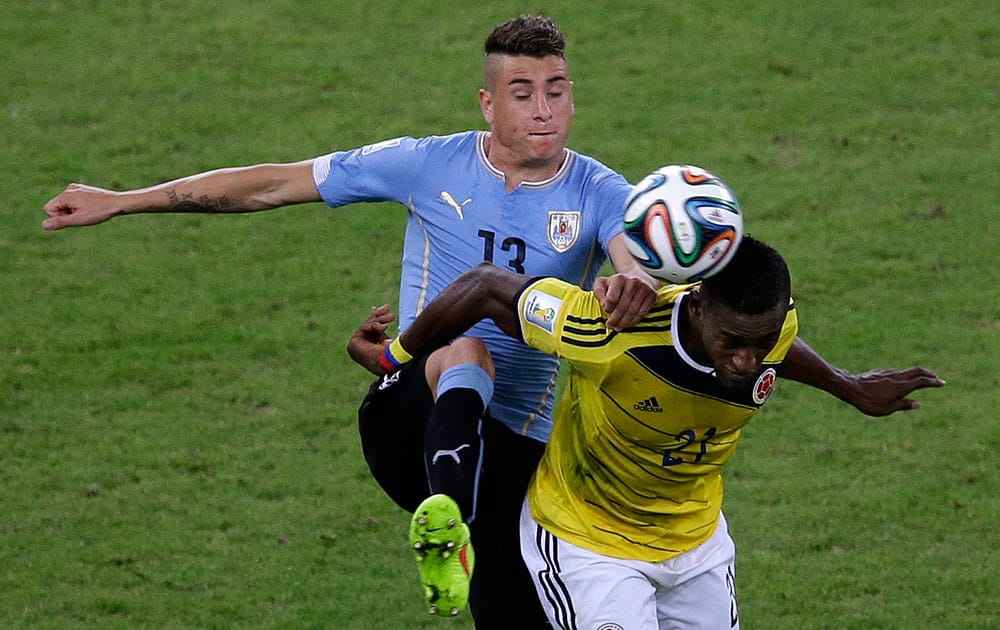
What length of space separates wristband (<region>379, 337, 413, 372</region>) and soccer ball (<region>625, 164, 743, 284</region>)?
1344mm

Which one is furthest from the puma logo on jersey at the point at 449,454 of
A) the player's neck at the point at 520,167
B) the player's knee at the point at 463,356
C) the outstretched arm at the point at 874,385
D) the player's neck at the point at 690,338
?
the outstretched arm at the point at 874,385

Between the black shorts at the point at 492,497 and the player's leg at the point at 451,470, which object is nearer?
the player's leg at the point at 451,470

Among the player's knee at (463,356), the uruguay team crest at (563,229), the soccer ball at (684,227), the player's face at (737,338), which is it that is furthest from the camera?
the uruguay team crest at (563,229)

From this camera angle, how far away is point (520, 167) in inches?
303

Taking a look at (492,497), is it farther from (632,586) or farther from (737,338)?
(737,338)

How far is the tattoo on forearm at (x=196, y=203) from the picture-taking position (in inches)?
311

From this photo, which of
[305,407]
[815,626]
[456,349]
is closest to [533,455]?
[456,349]

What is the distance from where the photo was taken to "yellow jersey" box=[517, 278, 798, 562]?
A: 266 inches

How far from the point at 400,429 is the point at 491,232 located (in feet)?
3.22

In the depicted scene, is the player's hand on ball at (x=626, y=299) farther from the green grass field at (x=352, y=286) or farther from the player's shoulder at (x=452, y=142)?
the green grass field at (x=352, y=286)

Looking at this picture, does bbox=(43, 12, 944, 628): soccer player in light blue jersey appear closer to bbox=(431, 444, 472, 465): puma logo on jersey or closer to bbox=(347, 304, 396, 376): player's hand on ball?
bbox=(347, 304, 396, 376): player's hand on ball

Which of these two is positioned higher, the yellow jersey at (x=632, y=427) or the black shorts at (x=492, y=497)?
the yellow jersey at (x=632, y=427)

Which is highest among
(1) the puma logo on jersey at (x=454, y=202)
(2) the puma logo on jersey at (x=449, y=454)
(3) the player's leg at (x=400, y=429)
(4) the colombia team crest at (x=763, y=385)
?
(1) the puma logo on jersey at (x=454, y=202)

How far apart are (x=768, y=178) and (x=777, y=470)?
460 centimetres
